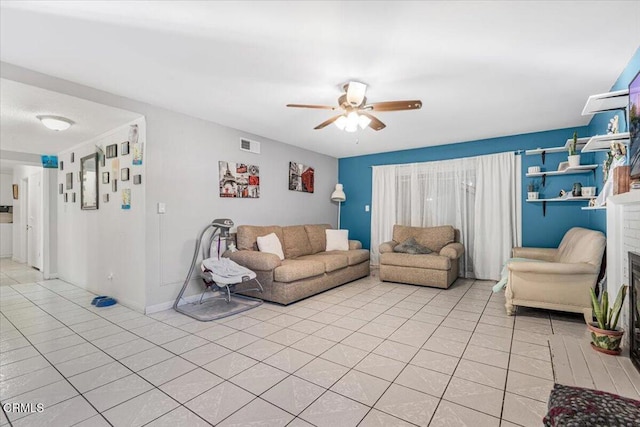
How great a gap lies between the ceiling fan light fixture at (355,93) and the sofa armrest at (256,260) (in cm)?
205

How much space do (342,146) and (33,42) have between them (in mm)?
4255

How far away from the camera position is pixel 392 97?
3209 mm

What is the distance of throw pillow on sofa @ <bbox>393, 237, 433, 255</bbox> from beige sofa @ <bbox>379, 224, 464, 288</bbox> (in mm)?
102

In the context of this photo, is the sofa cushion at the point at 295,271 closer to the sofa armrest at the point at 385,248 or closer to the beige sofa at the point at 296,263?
the beige sofa at the point at 296,263

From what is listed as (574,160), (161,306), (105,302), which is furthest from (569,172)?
(105,302)

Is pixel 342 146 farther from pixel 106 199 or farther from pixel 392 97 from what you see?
pixel 106 199

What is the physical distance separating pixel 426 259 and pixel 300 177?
2.68 metres

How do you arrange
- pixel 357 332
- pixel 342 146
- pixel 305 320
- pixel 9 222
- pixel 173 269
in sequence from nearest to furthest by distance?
pixel 357 332 < pixel 305 320 < pixel 173 269 < pixel 342 146 < pixel 9 222

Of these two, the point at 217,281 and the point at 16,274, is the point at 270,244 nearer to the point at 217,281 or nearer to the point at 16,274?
the point at 217,281

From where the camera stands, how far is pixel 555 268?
2.99 meters

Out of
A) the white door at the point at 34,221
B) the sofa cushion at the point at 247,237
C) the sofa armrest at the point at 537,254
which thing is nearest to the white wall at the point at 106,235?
the sofa cushion at the point at 247,237

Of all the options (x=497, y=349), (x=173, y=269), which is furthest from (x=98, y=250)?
(x=497, y=349)

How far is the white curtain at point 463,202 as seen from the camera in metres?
4.84

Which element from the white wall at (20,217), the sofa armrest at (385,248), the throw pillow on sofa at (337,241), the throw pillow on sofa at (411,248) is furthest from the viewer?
the white wall at (20,217)
